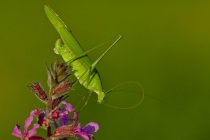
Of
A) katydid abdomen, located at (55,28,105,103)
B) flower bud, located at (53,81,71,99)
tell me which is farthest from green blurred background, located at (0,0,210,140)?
flower bud, located at (53,81,71,99)

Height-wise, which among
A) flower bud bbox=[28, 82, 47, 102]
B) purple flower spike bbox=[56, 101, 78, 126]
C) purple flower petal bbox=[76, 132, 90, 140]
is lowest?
purple flower petal bbox=[76, 132, 90, 140]

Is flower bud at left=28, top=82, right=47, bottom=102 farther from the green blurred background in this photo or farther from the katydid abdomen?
the green blurred background

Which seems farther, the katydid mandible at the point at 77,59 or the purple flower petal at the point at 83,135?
the katydid mandible at the point at 77,59

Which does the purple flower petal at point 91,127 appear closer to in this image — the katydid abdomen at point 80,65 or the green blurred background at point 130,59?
the katydid abdomen at point 80,65

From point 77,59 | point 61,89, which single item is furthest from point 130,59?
point 61,89

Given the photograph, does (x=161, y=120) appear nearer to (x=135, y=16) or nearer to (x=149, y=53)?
(x=149, y=53)

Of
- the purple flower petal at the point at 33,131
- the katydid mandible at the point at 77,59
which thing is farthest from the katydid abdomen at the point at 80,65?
the purple flower petal at the point at 33,131

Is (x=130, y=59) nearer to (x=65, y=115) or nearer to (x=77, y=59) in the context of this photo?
(x=77, y=59)
